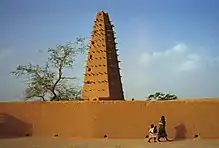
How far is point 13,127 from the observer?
879 inches

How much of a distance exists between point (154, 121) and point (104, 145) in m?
4.05

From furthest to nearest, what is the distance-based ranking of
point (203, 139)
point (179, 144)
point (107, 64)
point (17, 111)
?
point (107, 64)
point (17, 111)
point (203, 139)
point (179, 144)

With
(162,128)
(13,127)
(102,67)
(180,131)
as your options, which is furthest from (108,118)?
(102,67)

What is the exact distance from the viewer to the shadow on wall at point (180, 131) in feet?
65.7

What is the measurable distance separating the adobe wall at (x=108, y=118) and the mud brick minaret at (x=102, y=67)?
12.5 m

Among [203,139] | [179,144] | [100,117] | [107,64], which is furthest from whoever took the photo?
[107,64]

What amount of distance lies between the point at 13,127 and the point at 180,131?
10.1m

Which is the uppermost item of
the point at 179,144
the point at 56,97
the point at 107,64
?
A: the point at 107,64

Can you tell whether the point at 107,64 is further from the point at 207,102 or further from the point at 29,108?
Answer: the point at 207,102

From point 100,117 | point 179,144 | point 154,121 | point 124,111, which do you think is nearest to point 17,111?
point 100,117

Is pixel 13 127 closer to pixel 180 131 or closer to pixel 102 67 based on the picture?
pixel 180 131

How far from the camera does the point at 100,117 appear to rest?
69.3 feet

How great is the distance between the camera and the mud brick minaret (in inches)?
1380

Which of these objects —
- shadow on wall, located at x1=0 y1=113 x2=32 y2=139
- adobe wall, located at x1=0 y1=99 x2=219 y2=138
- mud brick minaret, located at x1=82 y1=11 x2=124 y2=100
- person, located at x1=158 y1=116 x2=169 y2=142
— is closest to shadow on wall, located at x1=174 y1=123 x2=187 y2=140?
adobe wall, located at x1=0 y1=99 x2=219 y2=138
